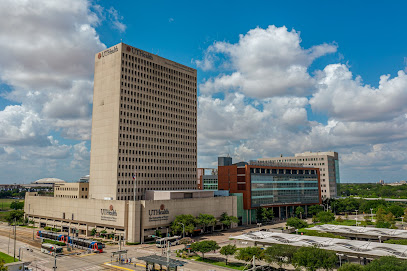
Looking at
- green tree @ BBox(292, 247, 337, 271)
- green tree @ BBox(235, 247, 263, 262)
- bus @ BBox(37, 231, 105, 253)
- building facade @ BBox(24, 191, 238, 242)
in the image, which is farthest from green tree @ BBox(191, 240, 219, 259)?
building facade @ BBox(24, 191, 238, 242)

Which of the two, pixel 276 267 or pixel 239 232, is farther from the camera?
pixel 239 232

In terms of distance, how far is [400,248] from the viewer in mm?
74875

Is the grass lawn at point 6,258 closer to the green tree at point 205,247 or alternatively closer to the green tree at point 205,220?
the green tree at point 205,247

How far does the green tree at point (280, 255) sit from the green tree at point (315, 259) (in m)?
2.92

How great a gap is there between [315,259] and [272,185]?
351 feet

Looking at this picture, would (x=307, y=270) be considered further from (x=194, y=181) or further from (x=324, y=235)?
(x=194, y=181)

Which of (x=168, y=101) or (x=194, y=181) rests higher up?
(x=168, y=101)

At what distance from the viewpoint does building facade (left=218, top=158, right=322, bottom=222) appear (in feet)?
520

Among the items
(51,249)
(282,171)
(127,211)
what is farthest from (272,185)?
(51,249)

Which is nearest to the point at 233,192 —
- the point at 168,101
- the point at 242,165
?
the point at 242,165

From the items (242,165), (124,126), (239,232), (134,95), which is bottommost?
(239,232)

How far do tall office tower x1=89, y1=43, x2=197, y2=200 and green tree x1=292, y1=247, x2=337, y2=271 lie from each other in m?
77.4

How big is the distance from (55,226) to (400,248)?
5299 inches

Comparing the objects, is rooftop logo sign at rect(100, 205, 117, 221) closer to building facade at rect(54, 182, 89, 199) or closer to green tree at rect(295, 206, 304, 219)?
building facade at rect(54, 182, 89, 199)
